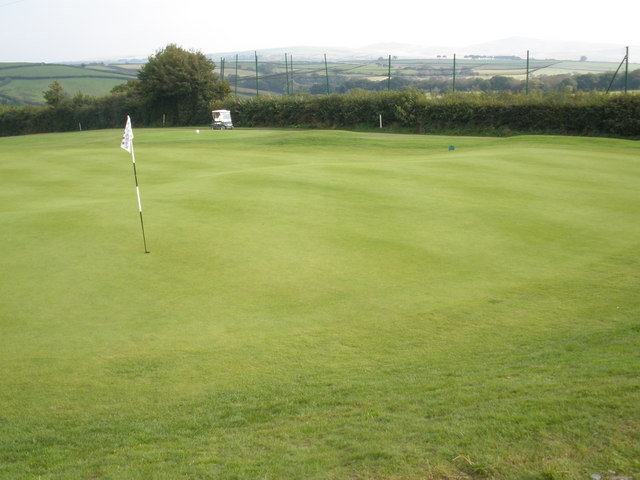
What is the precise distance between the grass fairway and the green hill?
109878 millimetres

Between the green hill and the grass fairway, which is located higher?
the green hill

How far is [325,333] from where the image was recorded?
8.20m

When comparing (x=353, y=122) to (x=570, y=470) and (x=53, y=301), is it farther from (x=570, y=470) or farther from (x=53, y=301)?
(x=570, y=470)

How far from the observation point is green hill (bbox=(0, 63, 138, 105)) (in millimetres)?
115669

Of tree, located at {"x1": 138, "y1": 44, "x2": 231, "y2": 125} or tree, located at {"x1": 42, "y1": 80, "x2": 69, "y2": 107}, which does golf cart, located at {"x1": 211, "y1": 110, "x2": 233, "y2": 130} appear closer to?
tree, located at {"x1": 138, "y1": 44, "x2": 231, "y2": 125}

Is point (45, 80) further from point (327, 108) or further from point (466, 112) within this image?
point (466, 112)

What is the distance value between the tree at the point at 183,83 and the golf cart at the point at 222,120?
8366 mm

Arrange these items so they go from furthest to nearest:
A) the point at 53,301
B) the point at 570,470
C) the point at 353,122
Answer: the point at 353,122 < the point at 53,301 < the point at 570,470

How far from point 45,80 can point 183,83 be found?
264 ft

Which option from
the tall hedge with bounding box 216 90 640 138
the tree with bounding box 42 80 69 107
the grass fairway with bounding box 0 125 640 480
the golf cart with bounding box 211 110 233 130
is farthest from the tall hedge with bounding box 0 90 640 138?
the tree with bounding box 42 80 69 107

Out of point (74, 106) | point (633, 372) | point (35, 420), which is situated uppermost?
point (74, 106)

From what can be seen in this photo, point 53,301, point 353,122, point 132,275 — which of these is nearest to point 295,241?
point 132,275

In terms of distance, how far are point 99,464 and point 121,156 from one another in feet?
74.7

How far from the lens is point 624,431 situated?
15.2 ft
